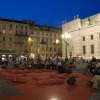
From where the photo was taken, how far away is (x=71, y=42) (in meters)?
50.9

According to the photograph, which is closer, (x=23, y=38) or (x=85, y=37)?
(x=85, y=37)

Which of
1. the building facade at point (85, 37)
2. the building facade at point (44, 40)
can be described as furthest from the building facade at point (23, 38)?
the building facade at point (85, 37)

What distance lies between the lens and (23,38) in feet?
200

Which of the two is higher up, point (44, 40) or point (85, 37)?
point (44, 40)

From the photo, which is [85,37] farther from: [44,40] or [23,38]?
[44,40]

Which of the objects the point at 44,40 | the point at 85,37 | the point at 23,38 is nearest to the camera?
the point at 85,37

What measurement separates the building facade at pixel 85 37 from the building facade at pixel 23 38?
29.8ft

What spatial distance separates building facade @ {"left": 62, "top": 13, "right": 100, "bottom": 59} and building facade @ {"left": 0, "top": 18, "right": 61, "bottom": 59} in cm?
909

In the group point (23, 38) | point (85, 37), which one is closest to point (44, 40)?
point (23, 38)

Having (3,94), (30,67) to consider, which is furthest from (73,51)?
(3,94)

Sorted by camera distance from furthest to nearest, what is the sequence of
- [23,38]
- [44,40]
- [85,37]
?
1. [44,40]
2. [23,38]
3. [85,37]

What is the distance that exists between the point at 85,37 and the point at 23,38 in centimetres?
2143

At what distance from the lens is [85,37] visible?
4684cm

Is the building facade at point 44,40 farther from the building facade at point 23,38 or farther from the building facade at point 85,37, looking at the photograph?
the building facade at point 85,37
